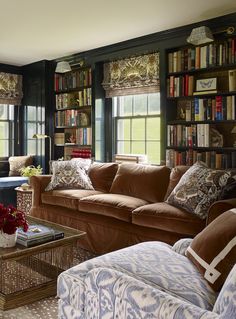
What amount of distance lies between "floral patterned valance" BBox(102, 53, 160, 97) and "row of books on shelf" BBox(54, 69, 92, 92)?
320 mm

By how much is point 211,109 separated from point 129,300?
10.5 feet

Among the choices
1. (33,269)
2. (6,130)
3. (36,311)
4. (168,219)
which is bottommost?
(36,311)

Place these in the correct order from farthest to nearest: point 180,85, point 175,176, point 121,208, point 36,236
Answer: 1. point 180,85
2. point 175,176
3. point 121,208
4. point 36,236

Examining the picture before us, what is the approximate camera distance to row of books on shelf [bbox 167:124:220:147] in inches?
169

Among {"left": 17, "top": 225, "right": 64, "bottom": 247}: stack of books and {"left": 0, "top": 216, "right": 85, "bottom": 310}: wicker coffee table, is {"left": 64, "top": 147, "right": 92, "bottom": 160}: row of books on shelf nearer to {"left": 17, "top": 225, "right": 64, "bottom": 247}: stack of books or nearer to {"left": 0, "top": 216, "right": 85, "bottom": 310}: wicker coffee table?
{"left": 0, "top": 216, "right": 85, "bottom": 310}: wicker coffee table

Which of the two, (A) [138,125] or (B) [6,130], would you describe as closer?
(A) [138,125]

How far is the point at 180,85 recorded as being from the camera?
452 cm

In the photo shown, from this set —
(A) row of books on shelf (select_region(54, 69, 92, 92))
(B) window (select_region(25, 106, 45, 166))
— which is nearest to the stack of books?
(A) row of books on shelf (select_region(54, 69, 92, 92))

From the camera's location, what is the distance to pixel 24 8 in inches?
146

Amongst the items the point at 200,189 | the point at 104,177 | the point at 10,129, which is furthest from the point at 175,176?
the point at 10,129

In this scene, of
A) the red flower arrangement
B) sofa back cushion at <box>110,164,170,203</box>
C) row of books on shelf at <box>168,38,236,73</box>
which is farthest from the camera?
row of books on shelf at <box>168,38,236,73</box>

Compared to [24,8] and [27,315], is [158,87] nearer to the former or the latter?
[24,8]

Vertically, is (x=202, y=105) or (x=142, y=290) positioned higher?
(x=202, y=105)

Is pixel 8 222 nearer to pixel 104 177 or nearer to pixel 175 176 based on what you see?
pixel 175 176
